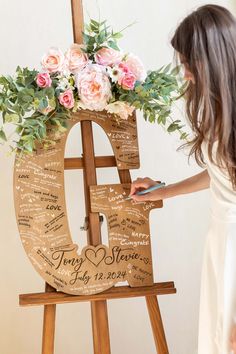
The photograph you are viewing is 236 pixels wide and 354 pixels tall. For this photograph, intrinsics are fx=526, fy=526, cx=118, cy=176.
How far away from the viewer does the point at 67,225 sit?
5.47 ft

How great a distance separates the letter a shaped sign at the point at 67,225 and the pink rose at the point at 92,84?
11 centimetres

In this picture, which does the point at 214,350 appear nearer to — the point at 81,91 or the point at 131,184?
the point at 131,184

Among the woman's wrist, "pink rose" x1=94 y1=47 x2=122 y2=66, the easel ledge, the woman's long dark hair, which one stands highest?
"pink rose" x1=94 y1=47 x2=122 y2=66

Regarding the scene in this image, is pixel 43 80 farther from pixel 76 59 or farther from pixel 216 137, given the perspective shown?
pixel 216 137

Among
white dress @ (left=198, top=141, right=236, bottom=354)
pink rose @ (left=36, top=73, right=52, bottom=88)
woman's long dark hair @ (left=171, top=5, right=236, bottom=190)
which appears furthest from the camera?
pink rose @ (left=36, top=73, right=52, bottom=88)

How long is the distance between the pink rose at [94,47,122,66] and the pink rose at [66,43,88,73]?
0.04m

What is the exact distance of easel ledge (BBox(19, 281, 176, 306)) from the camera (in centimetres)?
164

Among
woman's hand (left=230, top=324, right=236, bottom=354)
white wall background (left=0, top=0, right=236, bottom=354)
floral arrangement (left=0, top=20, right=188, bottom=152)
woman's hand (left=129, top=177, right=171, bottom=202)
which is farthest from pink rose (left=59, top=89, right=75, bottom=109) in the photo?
woman's hand (left=230, top=324, right=236, bottom=354)

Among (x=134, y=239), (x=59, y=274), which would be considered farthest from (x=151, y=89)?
(x=59, y=274)

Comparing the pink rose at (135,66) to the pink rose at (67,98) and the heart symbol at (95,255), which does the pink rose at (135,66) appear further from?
the heart symbol at (95,255)

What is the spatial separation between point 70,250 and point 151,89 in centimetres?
56

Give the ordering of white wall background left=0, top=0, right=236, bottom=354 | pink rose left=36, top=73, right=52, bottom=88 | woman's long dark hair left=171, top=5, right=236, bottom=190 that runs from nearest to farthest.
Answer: woman's long dark hair left=171, top=5, right=236, bottom=190 < pink rose left=36, top=73, right=52, bottom=88 < white wall background left=0, top=0, right=236, bottom=354

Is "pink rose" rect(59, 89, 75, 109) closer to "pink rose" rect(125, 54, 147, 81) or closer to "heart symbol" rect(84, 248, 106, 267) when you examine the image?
"pink rose" rect(125, 54, 147, 81)

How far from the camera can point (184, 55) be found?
134 cm
